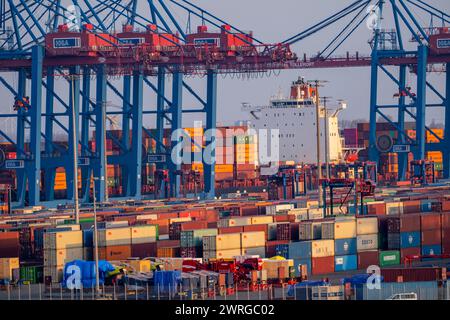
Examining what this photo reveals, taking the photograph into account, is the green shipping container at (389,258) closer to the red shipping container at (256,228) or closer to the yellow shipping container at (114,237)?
the red shipping container at (256,228)

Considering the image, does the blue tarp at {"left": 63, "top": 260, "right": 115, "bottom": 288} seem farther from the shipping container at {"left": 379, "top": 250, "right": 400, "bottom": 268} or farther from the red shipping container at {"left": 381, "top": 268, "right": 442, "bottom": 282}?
the shipping container at {"left": 379, "top": 250, "right": 400, "bottom": 268}

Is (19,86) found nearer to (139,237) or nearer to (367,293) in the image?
(139,237)

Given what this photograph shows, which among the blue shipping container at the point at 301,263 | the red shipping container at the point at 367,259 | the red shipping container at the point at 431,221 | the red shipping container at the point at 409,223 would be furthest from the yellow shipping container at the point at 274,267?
the red shipping container at the point at 431,221

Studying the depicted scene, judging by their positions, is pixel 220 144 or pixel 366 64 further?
pixel 220 144

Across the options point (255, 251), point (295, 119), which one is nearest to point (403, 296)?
point (255, 251)

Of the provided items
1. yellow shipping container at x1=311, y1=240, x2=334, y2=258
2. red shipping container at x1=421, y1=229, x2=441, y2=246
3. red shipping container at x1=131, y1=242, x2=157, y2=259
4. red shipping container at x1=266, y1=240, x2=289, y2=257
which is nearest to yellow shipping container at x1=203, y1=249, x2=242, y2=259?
→ red shipping container at x1=266, y1=240, x2=289, y2=257
